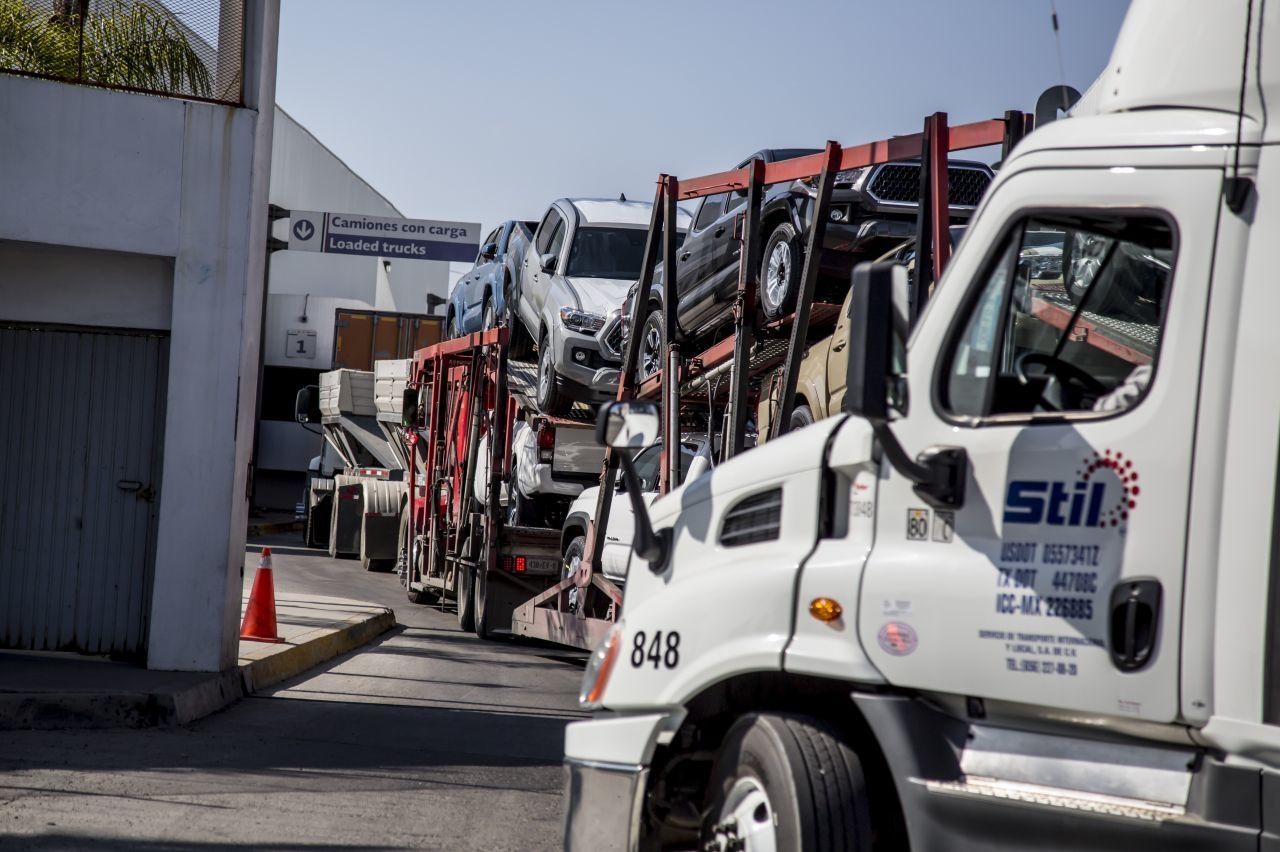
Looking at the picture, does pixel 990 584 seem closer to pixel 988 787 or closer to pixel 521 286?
pixel 988 787

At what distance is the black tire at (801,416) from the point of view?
A: 8.38 metres

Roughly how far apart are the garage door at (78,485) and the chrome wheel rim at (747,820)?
23.6 feet

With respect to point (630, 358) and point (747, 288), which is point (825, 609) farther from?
point (630, 358)

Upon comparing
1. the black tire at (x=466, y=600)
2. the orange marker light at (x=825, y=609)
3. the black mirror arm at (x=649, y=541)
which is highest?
the black mirror arm at (x=649, y=541)

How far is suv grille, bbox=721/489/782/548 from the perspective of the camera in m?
4.27

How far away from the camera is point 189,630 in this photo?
32.5 feet

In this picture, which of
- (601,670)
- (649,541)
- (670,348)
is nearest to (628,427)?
(649,541)

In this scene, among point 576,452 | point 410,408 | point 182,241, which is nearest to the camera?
point 182,241

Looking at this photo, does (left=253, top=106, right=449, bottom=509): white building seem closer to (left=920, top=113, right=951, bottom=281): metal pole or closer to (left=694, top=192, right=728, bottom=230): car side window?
(left=694, top=192, right=728, bottom=230): car side window

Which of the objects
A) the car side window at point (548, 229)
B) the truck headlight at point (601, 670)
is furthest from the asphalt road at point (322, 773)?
the car side window at point (548, 229)

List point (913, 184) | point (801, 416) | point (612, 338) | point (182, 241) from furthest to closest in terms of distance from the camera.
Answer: point (612, 338)
point (182, 241)
point (913, 184)
point (801, 416)

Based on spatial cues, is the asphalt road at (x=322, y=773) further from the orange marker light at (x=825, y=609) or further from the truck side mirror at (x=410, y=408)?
the truck side mirror at (x=410, y=408)

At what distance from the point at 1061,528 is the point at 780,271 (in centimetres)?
539

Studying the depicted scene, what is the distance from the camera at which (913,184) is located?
29.5ft
